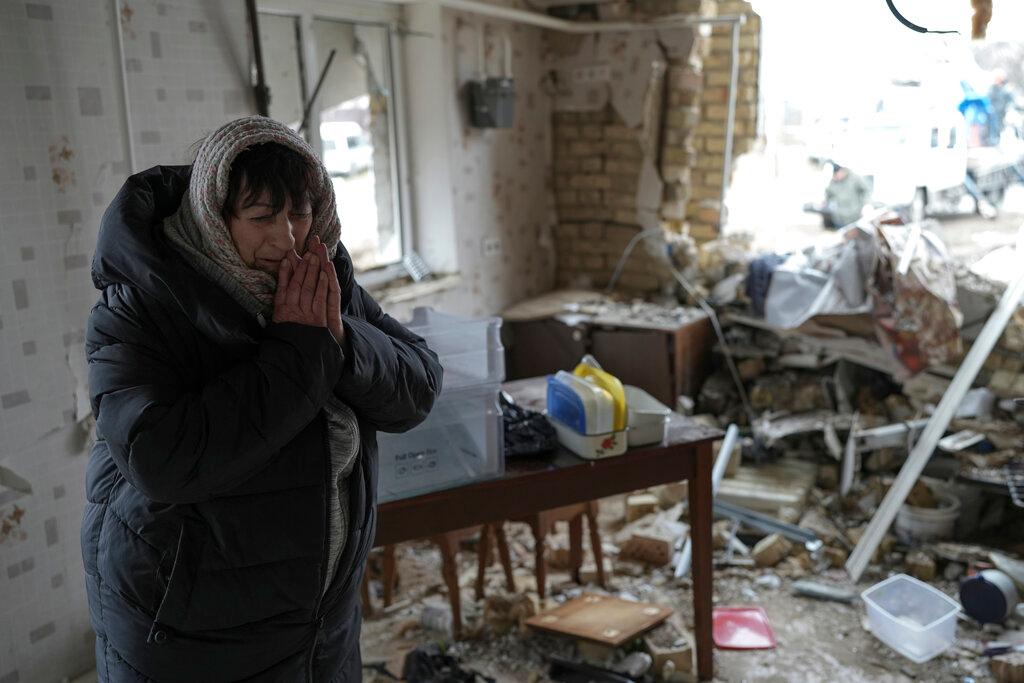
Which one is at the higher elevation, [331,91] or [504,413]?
[331,91]

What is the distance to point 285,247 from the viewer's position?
1.49 metres

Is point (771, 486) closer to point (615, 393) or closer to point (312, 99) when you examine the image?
point (615, 393)

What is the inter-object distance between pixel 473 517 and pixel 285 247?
4.11ft

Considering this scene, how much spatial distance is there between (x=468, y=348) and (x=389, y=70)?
89.0 inches

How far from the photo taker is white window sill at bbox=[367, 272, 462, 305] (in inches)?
161

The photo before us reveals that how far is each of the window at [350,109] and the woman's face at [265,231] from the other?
2.23 meters

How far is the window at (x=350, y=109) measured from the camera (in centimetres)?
368

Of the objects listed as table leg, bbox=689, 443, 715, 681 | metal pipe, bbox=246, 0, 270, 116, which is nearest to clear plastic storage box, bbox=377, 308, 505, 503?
table leg, bbox=689, 443, 715, 681

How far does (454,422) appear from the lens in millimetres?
2455

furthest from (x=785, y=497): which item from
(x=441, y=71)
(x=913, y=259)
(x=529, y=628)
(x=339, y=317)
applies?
(x=339, y=317)

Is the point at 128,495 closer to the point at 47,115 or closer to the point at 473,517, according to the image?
the point at 473,517

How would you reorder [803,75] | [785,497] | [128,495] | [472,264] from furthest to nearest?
[803,75], [472,264], [785,497], [128,495]

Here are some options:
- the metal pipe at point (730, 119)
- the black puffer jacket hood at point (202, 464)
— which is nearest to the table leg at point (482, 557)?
the black puffer jacket hood at point (202, 464)

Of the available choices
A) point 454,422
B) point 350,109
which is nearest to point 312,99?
point 350,109
